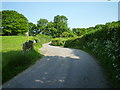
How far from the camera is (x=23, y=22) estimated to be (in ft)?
176

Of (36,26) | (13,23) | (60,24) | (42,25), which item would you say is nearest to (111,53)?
(13,23)

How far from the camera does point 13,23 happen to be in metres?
50.2

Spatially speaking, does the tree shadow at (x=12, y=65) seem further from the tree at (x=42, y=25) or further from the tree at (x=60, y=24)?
the tree at (x=42, y=25)

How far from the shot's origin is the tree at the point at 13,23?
49.3m

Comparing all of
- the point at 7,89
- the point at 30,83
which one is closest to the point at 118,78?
the point at 30,83

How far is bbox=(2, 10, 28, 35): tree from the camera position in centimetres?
4928

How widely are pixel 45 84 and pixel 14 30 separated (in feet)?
165

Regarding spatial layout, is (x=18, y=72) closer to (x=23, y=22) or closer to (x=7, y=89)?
(x=7, y=89)

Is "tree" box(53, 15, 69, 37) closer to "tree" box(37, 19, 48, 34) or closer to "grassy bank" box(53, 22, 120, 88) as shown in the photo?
"tree" box(37, 19, 48, 34)

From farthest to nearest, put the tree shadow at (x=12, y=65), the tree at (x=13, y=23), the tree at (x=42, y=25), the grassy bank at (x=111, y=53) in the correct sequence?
1. the tree at (x=42, y=25)
2. the tree at (x=13, y=23)
3. the tree shadow at (x=12, y=65)
4. the grassy bank at (x=111, y=53)

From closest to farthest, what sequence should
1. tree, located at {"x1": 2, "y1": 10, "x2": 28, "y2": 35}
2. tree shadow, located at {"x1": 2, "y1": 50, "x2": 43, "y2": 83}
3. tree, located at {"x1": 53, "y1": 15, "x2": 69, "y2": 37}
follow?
tree shadow, located at {"x1": 2, "y1": 50, "x2": 43, "y2": 83} → tree, located at {"x1": 2, "y1": 10, "x2": 28, "y2": 35} → tree, located at {"x1": 53, "y1": 15, "x2": 69, "y2": 37}

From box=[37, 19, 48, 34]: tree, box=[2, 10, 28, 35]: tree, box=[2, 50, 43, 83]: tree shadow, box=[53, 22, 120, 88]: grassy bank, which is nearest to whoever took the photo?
box=[53, 22, 120, 88]: grassy bank

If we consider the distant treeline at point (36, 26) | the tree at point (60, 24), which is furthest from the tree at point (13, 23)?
the tree at point (60, 24)

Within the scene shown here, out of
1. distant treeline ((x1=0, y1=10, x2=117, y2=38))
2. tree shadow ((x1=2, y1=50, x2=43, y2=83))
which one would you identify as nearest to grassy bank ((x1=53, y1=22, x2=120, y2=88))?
tree shadow ((x1=2, y1=50, x2=43, y2=83))
